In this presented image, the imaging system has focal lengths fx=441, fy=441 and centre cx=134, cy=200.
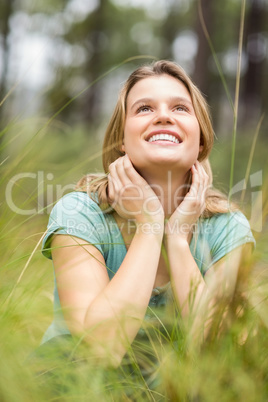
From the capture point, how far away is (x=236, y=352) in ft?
3.28

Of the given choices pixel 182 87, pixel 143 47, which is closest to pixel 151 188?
pixel 182 87

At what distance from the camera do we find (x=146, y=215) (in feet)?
5.49

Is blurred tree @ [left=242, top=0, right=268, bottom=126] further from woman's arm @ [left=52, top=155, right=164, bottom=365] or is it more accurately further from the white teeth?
woman's arm @ [left=52, top=155, right=164, bottom=365]

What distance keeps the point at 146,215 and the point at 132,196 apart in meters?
0.11

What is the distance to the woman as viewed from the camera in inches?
57.4

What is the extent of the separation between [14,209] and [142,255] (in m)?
0.46

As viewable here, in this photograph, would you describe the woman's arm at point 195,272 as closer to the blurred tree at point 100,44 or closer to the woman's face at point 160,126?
the woman's face at point 160,126

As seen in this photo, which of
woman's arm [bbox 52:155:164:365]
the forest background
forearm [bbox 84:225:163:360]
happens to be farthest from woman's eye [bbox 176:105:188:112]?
forearm [bbox 84:225:163:360]

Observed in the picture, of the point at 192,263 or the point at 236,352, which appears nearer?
the point at 236,352

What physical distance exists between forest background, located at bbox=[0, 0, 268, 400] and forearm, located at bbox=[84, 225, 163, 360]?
0.53 feet

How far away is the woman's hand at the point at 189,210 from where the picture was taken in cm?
170

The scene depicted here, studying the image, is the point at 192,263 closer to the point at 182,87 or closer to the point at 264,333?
the point at 264,333

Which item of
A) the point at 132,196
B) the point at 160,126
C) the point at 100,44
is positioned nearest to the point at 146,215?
the point at 132,196

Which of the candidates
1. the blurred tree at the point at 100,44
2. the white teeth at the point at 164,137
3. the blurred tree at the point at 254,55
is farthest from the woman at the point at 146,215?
the blurred tree at the point at 100,44
